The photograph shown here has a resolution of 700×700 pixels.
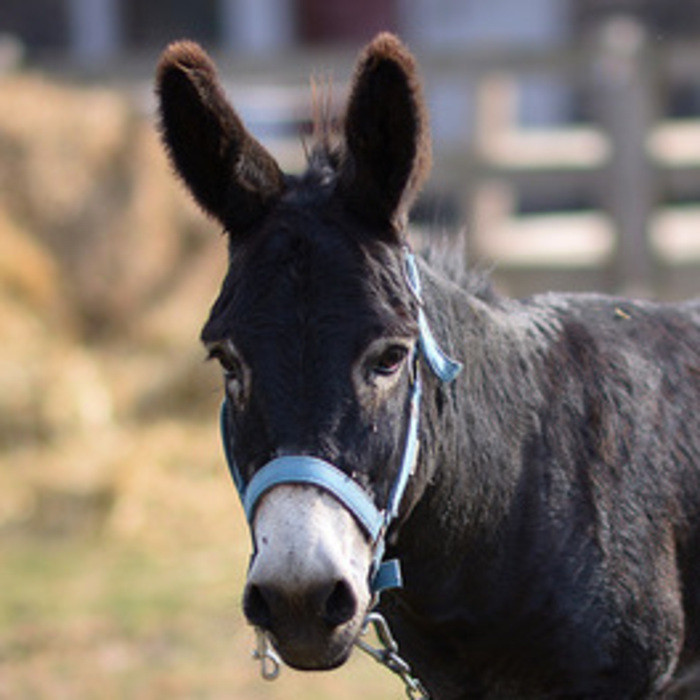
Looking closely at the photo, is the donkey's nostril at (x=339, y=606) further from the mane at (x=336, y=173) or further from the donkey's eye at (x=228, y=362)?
the mane at (x=336, y=173)

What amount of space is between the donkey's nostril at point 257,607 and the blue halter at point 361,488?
0.18 meters

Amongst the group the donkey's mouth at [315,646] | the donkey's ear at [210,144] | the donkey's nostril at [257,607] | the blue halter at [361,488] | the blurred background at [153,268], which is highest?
the donkey's ear at [210,144]

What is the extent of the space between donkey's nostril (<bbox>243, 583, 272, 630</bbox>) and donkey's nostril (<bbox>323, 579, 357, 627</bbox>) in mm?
105

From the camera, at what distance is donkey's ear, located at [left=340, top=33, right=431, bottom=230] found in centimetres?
273

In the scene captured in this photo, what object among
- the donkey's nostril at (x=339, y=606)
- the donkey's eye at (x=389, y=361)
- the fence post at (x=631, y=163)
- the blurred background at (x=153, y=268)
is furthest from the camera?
the fence post at (x=631, y=163)

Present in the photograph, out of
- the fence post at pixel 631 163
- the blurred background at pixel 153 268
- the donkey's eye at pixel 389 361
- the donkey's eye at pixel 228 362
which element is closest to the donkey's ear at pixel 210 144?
the donkey's eye at pixel 228 362

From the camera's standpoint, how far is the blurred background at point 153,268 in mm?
6633

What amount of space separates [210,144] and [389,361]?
0.61m

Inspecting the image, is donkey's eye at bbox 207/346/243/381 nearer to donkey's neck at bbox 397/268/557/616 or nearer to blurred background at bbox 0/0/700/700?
donkey's neck at bbox 397/268/557/616

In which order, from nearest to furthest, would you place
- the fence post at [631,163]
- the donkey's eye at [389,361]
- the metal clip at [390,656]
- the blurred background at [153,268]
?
1. the donkey's eye at [389,361]
2. the metal clip at [390,656]
3. the blurred background at [153,268]
4. the fence post at [631,163]

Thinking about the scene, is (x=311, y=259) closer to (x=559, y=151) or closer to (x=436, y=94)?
(x=559, y=151)

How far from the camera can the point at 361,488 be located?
2.56 metres

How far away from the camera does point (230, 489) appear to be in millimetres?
7684

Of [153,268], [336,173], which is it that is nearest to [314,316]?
[336,173]
